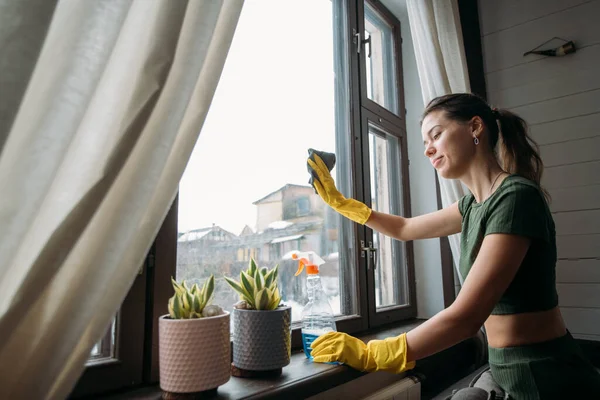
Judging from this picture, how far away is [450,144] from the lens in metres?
1.08

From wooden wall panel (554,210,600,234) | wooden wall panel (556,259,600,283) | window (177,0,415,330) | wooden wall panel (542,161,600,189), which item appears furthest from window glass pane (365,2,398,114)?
wooden wall panel (556,259,600,283)

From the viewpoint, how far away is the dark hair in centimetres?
111

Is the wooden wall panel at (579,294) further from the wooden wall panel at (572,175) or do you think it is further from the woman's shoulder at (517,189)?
the woman's shoulder at (517,189)

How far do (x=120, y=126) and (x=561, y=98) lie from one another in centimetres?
213

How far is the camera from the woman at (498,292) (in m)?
0.85

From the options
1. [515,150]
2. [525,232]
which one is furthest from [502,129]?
[525,232]

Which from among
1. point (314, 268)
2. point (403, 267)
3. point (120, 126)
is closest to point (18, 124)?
point (120, 126)

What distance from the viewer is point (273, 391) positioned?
0.80m

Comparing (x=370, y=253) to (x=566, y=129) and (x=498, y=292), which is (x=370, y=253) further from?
(x=566, y=129)

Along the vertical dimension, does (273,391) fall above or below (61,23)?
below

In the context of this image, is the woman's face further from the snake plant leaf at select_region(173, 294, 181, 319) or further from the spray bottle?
the snake plant leaf at select_region(173, 294, 181, 319)

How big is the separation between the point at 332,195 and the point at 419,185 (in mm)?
844

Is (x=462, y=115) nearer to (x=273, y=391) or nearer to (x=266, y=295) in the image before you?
(x=266, y=295)

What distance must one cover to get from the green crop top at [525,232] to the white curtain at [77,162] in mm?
743
